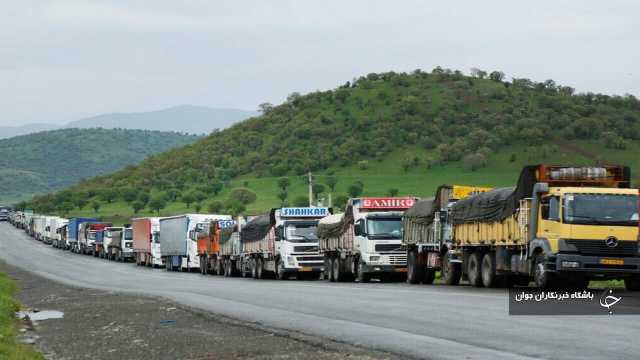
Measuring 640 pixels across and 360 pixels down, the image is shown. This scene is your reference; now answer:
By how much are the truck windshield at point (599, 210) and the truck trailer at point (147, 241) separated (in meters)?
49.9

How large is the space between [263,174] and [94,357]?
6693 inches

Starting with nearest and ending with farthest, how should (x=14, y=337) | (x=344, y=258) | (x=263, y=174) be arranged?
(x=14, y=337) → (x=344, y=258) → (x=263, y=174)

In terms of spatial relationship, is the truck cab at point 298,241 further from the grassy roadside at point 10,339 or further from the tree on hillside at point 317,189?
the tree on hillside at point 317,189

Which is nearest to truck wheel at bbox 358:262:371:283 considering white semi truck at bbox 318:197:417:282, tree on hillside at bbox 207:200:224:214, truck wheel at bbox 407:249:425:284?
white semi truck at bbox 318:197:417:282

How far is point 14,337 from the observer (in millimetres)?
21609

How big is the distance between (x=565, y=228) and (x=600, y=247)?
36.8 inches

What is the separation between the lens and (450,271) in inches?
1463

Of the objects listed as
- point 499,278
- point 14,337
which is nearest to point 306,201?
point 499,278

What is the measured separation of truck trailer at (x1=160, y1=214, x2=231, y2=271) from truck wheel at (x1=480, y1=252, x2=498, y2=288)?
3352 centimetres

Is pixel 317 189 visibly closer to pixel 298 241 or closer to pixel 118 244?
pixel 118 244

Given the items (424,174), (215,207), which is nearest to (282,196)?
(215,207)

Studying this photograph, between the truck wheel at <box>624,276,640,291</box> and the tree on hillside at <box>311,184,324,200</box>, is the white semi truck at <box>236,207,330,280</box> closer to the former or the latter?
the truck wheel at <box>624,276,640,291</box>

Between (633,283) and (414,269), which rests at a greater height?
(414,269)

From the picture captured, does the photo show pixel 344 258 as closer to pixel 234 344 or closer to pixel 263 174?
pixel 234 344
